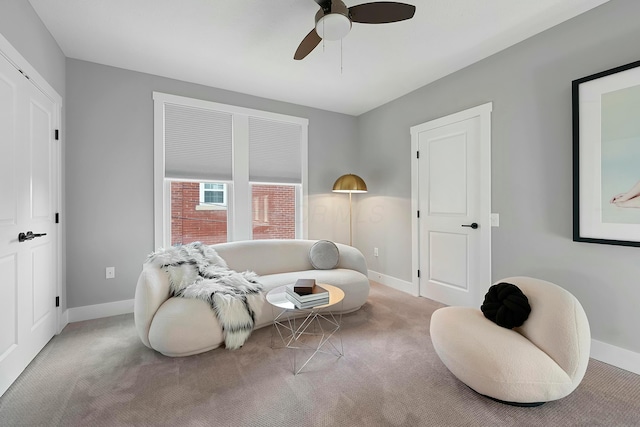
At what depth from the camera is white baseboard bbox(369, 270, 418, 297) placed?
376 centimetres

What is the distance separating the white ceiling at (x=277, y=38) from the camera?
2137 mm

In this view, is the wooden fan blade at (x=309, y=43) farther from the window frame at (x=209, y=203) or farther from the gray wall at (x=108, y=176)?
the window frame at (x=209, y=203)

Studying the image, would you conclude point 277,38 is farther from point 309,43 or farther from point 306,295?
point 306,295

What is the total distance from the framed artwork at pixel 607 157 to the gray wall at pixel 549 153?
3.3 inches

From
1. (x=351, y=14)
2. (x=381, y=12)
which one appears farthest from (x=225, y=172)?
(x=381, y=12)

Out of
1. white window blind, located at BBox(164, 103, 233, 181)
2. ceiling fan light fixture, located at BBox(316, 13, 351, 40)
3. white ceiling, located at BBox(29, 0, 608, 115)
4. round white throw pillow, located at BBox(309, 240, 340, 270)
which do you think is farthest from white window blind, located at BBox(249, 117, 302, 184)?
ceiling fan light fixture, located at BBox(316, 13, 351, 40)

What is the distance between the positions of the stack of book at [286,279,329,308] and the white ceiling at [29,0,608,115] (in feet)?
6.87

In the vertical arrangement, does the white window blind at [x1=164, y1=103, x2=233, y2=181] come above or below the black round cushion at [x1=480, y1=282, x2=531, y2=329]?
above

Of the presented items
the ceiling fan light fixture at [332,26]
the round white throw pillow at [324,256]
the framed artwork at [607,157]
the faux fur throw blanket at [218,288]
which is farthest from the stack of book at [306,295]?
the framed artwork at [607,157]

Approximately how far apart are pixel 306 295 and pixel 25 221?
2083mm

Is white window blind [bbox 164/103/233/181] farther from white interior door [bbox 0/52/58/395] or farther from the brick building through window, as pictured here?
white interior door [bbox 0/52/58/395]

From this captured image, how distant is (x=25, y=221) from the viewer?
2.03 meters

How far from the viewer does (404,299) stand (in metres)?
3.54

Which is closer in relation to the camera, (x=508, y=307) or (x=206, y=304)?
(x=508, y=307)
